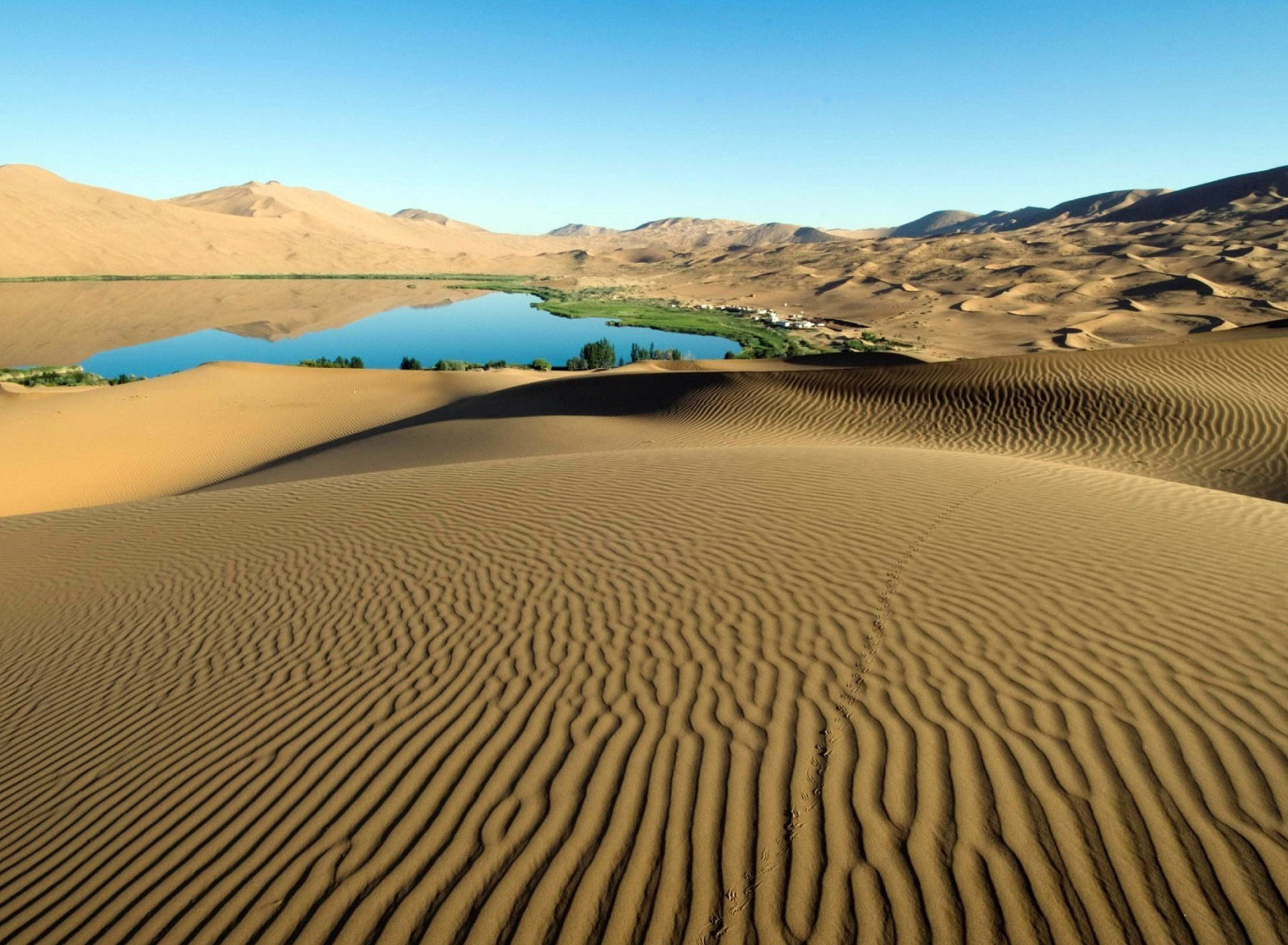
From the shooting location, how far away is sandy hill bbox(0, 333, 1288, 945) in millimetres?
2584

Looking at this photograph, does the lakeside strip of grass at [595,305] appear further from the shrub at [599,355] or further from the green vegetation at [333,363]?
the green vegetation at [333,363]

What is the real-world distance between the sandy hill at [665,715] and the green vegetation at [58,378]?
3161 centimetres

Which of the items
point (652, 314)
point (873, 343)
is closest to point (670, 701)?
point (873, 343)

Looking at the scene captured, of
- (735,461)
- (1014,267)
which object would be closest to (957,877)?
(735,461)

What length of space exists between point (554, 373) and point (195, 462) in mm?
18283

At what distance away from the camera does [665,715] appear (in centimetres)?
376

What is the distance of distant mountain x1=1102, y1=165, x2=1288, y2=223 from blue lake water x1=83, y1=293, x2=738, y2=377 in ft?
259

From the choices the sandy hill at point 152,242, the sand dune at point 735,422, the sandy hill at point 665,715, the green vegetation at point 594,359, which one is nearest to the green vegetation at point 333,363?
the sand dune at point 735,422

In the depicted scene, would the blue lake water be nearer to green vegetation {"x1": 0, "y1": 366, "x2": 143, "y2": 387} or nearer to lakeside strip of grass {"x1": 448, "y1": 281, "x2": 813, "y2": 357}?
lakeside strip of grass {"x1": 448, "y1": 281, "x2": 813, "y2": 357}

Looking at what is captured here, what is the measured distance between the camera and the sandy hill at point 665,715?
2584mm

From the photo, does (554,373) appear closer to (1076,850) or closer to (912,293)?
(1076,850)

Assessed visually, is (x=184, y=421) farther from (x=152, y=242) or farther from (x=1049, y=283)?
(x=152, y=242)

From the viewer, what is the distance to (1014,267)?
235 ft

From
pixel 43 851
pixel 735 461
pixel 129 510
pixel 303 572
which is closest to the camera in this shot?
pixel 43 851
